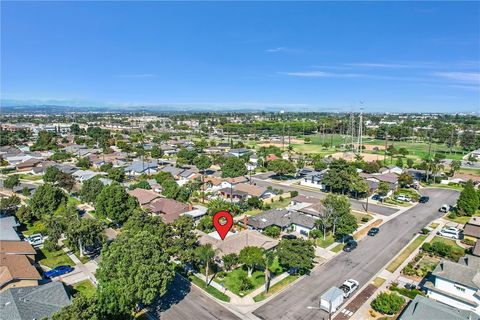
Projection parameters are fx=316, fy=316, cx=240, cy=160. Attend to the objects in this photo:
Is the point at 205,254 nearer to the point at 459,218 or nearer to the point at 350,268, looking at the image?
the point at 350,268

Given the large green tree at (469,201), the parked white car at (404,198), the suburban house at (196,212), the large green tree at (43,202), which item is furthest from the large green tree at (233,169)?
the large green tree at (469,201)

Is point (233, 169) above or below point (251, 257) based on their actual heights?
above

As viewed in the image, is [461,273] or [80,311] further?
[461,273]

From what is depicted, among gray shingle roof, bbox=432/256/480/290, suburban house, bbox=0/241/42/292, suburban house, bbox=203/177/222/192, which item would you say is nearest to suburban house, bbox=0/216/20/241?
suburban house, bbox=0/241/42/292

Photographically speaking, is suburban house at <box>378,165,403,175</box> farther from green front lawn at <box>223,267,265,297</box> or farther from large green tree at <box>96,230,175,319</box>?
large green tree at <box>96,230,175,319</box>

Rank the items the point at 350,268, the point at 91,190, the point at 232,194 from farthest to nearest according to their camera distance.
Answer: the point at 232,194 → the point at 91,190 → the point at 350,268

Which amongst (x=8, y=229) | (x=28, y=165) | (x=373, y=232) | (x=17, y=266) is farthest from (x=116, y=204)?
(x=28, y=165)
